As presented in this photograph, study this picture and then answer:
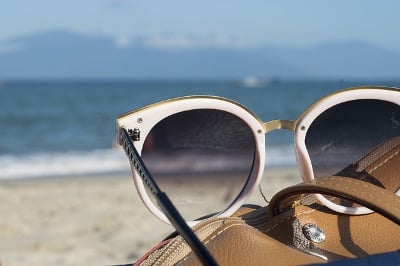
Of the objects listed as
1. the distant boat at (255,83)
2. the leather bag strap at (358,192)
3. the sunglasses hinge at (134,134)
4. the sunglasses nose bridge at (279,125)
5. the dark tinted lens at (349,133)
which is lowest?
the leather bag strap at (358,192)

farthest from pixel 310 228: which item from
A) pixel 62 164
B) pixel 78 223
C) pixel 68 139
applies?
pixel 68 139

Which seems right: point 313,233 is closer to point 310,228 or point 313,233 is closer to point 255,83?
point 310,228

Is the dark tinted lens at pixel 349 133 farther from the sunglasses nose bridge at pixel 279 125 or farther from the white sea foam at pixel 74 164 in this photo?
the white sea foam at pixel 74 164

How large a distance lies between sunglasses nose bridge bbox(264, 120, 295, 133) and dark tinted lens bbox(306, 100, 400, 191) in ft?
0.11

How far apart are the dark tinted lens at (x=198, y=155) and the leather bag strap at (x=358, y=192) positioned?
0.93 ft

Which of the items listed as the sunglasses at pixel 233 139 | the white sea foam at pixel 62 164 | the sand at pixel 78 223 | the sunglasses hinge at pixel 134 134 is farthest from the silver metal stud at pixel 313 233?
the white sea foam at pixel 62 164

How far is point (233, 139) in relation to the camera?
1226 millimetres

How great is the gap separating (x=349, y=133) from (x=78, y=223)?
3363 mm

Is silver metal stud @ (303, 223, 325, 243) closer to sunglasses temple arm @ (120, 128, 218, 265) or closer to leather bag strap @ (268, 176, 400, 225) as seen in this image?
leather bag strap @ (268, 176, 400, 225)

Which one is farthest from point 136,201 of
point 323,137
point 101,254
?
point 323,137

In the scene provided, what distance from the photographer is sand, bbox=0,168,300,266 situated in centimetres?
355

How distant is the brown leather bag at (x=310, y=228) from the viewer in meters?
0.81

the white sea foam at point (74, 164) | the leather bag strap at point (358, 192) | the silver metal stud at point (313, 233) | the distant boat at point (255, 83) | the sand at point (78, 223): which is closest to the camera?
the leather bag strap at point (358, 192)

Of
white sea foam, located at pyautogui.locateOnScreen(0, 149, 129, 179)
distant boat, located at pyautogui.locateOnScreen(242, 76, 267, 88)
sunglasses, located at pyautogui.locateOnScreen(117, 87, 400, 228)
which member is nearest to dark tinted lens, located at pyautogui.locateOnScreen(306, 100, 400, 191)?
sunglasses, located at pyautogui.locateOnScreen(117, 87, 400, 228)
